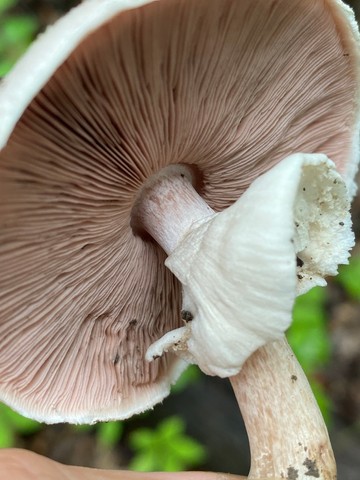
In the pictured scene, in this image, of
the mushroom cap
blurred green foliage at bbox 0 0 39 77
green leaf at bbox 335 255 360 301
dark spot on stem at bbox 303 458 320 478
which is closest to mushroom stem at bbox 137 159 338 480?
dark spot on stem at bbox 303 458 320 478

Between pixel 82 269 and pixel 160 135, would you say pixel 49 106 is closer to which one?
pixel 160 135

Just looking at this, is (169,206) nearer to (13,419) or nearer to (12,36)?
(12,36)

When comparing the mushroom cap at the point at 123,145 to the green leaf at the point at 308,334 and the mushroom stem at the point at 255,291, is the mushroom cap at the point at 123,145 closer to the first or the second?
the mushroom stem at the point at 255,291

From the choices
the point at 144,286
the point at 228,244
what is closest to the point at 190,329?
the point at 228,244

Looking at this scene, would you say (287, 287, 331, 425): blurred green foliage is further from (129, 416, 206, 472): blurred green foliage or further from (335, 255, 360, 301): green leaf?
(129, 416, 206, 472): blurred green foliage

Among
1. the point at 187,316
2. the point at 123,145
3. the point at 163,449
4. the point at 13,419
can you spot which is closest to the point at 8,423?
the point at 13,419

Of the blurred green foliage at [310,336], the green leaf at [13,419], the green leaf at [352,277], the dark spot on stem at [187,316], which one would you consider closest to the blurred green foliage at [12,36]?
the dark spot on stem at [187,316]

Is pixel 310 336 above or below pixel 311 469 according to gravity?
below
